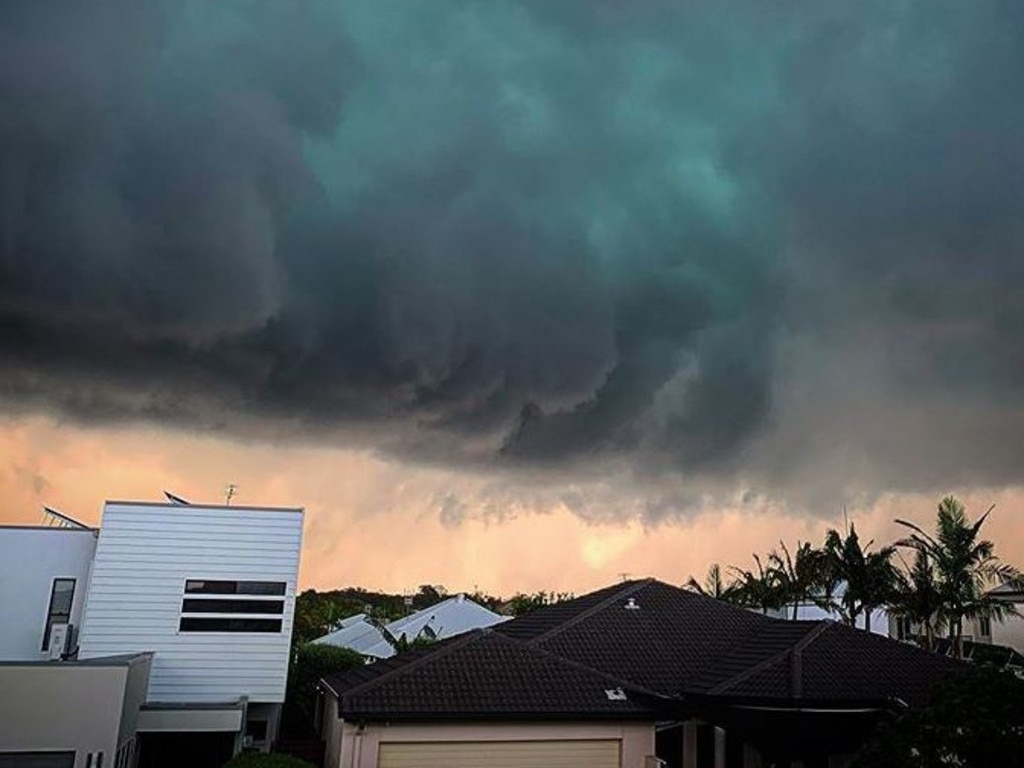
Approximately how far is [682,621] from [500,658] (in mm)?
7708

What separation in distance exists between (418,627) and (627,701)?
38.0m

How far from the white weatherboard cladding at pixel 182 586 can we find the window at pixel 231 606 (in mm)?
155

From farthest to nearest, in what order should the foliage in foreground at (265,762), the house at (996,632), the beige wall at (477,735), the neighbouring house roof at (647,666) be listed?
1. the house at (996,632)
2. the neighbouring house roof at (647,666)
3. the beige wall at (477,735)
4. the foliage in foreground at (265,762)

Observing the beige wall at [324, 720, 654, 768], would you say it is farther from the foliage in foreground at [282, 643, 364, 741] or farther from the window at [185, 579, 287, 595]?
the foliage in foreground at [282, 643, 364, 741]

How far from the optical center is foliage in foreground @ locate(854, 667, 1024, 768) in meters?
13.4

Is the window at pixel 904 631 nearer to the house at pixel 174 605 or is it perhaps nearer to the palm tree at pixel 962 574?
the palm tree at pixel 962 574

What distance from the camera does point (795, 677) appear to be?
2248 cm

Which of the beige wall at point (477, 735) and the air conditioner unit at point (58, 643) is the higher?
the air conditioner unit at point (58, 643)

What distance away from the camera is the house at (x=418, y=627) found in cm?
5091

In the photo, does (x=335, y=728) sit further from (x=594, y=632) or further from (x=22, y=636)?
(x=22, y=636)

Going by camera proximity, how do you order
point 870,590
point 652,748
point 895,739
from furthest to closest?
point 870,590 < point 652,748 < point 895,739

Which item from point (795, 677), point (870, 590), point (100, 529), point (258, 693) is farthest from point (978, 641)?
point (100, 529)

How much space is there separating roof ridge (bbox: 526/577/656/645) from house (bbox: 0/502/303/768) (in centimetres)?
725

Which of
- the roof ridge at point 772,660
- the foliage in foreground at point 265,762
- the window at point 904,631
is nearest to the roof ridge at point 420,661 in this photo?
the foliage in foreground at point 265,762
